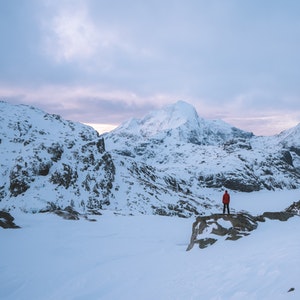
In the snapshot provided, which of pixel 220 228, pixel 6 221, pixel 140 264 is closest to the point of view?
pixel 140 264

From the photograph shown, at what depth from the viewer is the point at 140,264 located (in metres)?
15.0

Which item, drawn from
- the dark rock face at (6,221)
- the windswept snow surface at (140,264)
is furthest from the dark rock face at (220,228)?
the dark rock face at (6,221)

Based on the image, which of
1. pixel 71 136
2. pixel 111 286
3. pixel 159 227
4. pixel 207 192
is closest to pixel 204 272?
pixel 111 286

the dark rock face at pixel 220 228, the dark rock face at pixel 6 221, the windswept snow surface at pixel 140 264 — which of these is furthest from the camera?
the dark rock face at pixel 6 221

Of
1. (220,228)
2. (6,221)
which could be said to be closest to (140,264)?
(220,228)

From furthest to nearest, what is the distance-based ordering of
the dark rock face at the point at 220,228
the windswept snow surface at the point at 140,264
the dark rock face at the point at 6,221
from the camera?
the dark rock face at the point at 6,221, the dark rock face at the point at 220,228, the windswept snow surface at the point at 140,264

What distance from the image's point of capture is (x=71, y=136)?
61688 mm

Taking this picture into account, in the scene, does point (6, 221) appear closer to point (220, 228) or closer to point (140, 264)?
point (140, 264)

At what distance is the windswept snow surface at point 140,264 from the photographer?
8898 millimetres

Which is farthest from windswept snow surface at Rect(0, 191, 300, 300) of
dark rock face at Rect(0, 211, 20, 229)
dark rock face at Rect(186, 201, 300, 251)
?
dark rock face at Rect(0, 211, 20, 229)

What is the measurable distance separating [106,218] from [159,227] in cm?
558

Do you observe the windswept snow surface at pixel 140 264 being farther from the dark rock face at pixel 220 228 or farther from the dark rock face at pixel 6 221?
the dark rock face at pixel 6 221

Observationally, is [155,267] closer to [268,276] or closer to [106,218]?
[268,276]

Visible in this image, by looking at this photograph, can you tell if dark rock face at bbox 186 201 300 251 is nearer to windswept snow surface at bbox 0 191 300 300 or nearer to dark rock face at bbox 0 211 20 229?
windswept snow surface at bbox 0 191 300 300
